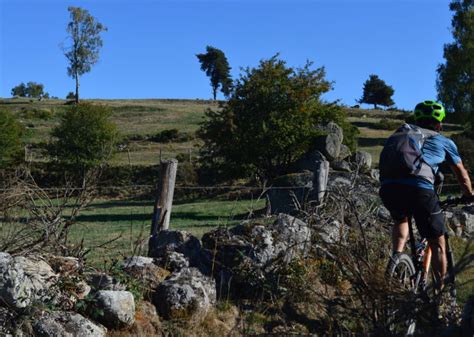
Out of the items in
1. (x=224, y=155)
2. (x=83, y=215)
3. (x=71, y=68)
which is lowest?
(x=83, y=215)

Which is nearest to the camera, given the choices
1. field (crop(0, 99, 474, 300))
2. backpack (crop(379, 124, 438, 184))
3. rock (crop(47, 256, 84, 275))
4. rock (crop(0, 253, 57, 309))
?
rock (crop(0, 253, 57, 309))

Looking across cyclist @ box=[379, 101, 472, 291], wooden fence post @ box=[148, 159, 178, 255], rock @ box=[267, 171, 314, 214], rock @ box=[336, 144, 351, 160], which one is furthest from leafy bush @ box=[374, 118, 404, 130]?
cyclist @ box=[379, 101, 472, 291]

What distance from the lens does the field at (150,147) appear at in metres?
20.7

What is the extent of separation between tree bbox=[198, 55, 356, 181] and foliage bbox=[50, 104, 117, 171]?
9.99 metres

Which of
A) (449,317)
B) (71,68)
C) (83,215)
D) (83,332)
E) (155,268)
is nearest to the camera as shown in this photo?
(449,317)

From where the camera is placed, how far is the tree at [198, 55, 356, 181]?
3041 centimetres

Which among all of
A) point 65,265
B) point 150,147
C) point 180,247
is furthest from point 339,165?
point 150,147

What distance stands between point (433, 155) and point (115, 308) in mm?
2890

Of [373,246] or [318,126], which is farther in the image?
[318,126]

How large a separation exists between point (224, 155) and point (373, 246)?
78.4 ft

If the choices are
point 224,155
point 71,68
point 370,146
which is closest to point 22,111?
point 71,68

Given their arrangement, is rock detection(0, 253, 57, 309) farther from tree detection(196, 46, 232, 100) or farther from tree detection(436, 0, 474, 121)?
tree detection(196, 46, 232, 100)

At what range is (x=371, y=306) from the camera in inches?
159

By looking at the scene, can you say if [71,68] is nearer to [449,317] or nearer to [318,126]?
[318,126]
